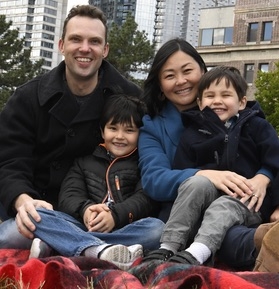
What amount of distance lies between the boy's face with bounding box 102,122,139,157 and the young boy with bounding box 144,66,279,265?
375mm

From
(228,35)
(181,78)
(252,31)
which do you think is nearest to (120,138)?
(181,78)

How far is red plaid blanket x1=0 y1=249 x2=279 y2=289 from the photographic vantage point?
104 inches

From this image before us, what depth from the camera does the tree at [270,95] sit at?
24953 mm

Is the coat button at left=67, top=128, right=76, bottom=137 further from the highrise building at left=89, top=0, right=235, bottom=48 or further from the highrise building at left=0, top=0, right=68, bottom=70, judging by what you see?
the highrise building at left=0, top=0, right=68, bottom=70

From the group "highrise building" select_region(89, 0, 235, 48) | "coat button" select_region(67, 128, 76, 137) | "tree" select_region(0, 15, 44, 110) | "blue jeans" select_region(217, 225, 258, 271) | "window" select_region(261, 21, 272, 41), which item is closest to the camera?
"blue jeans" select_region(217, 225, 258, 271)

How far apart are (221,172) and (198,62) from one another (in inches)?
41.3

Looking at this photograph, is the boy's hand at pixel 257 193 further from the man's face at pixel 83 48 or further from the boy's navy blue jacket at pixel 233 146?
the man's face at pixel 83 48

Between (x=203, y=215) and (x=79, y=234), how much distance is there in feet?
2.29

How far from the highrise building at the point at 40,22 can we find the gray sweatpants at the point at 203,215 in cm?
14109

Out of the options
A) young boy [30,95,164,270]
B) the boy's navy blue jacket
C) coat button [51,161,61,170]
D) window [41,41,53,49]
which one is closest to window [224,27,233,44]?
young boy [30,95,164,270]

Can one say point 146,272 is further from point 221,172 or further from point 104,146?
point 104,146

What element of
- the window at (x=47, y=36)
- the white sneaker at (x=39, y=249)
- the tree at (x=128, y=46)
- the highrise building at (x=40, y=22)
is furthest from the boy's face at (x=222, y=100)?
the window at (x=47, y=36)

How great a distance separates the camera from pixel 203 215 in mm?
3854

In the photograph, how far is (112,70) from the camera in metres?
5.04
